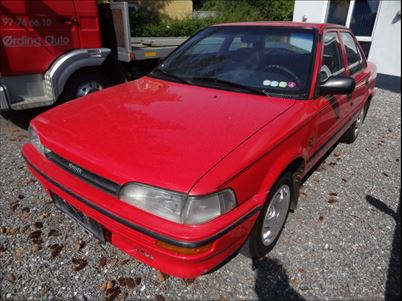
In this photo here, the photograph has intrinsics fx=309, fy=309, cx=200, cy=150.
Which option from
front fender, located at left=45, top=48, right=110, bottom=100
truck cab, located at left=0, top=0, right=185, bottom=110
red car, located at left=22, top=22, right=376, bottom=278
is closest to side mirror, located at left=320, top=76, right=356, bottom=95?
red car, located at left=22, top=22, right=376, bottom=278

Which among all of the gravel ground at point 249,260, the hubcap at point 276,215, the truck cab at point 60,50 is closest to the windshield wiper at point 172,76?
the hubcap at point 276,215

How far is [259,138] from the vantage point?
194 cm

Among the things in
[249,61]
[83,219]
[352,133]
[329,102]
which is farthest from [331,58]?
[83,219]

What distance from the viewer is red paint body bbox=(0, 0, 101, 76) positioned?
12.9ft

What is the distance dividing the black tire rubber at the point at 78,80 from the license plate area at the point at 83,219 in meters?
2.78

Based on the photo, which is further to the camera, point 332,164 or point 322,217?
point 332,164

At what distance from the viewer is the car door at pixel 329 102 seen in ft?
8.71

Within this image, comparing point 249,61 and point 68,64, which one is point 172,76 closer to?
point 249,61

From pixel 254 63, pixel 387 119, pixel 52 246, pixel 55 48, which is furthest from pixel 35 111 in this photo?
pixel 387 119

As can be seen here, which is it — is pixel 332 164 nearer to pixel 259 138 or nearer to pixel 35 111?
pixel 259 138

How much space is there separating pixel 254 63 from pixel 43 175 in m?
1.95

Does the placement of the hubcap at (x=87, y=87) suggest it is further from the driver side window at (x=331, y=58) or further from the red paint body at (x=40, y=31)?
the driver side window at (x=331, y=58)

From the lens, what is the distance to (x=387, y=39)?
27.2 feet

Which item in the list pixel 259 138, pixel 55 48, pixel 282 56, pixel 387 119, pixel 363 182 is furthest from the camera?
pixel 387 119
